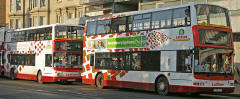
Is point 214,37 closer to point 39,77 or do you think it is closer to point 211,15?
point 211,15

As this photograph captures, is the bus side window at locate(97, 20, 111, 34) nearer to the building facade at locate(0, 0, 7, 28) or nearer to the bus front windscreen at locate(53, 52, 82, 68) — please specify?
the bus front windscreen at locate(53, 52, 82, 68)

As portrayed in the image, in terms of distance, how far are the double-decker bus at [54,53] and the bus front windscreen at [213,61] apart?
11.6 m

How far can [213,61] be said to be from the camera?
1756 centimetres

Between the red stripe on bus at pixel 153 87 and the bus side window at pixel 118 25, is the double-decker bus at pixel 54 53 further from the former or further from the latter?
the bus side window at pixel 118 25

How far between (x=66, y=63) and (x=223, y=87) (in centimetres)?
1238

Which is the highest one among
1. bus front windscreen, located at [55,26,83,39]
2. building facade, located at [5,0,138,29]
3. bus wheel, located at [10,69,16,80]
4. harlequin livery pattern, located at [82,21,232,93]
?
building facade, located at [5,0,138,29]

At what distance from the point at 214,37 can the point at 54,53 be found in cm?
1253

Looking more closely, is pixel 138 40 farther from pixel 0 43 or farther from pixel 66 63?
pixel 0 43

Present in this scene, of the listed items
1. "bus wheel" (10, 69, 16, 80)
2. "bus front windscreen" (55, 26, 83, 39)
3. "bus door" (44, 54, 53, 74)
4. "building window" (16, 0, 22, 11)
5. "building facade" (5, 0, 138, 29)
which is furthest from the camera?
"building window" (16, 0, 22, 11)

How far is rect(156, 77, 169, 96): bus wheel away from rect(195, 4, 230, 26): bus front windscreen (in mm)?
3421

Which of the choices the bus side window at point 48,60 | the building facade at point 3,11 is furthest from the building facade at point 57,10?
the bus side window at point 48,60

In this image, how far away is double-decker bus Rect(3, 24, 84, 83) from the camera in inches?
1053

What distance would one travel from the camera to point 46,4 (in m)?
53.3

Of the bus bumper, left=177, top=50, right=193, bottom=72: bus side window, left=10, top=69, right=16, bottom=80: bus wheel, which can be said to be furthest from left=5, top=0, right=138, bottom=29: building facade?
the bus bumper
